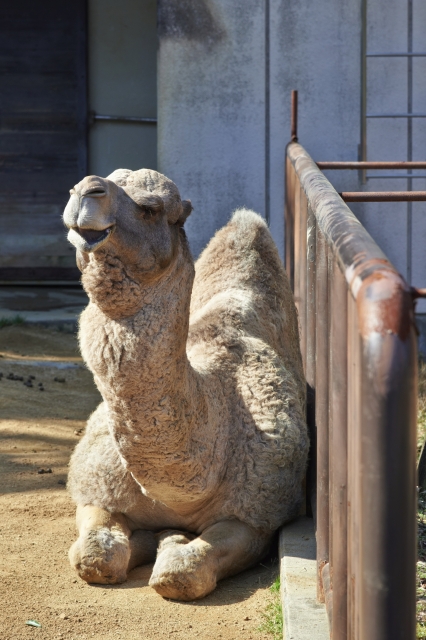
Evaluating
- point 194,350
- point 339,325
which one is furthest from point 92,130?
point 339,325

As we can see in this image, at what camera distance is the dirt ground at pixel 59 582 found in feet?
10.2

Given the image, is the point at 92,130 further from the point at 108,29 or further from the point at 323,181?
the point at 323,181

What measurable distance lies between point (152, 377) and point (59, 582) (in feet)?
3.41

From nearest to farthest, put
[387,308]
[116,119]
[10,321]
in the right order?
[387,308] → [10,321] → [116,119]

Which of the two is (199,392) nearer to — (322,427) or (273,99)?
(322,427)

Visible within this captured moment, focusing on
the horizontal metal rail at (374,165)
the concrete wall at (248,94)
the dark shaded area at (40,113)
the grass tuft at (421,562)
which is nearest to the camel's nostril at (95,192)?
the grass tuft at (421,562)

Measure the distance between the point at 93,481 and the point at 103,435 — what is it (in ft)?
0.65

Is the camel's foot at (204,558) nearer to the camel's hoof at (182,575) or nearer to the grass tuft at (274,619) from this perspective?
the camel's hoof at (182,575)

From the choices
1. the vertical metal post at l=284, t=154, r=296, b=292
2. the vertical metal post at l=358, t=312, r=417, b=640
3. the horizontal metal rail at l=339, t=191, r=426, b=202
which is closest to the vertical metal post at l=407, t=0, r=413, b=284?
the vertical metal post at l=284, t=154, r=296, b=292

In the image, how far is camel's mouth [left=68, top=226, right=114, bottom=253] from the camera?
102 inches

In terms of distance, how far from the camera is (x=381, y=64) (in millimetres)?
7215

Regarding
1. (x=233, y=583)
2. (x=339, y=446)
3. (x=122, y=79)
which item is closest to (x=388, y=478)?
(x=339, y=446)

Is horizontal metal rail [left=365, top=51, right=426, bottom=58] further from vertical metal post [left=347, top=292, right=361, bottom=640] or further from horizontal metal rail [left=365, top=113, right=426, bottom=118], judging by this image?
vertical metal post [left=347, top=292, right=361, bottom=640]

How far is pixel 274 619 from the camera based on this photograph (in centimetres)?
313
